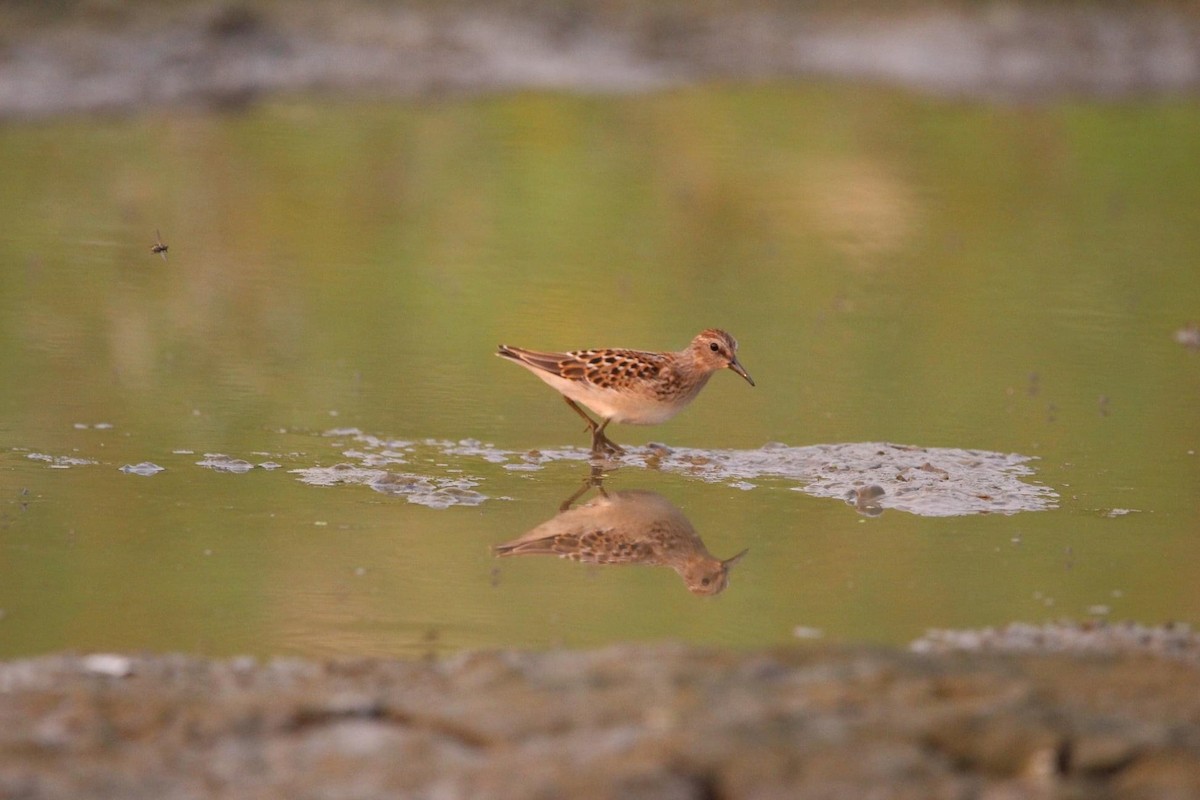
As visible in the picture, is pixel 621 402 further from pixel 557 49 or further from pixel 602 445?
pixel 557 49

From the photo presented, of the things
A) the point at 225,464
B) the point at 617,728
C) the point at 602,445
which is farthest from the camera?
the point at 602,445

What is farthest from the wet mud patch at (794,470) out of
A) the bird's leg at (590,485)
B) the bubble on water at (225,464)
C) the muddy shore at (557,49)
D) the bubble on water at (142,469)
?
the muddy shore at (557,49)

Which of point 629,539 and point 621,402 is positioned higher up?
point 621,402

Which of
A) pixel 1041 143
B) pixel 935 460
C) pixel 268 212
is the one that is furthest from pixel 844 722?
→ pixel 1041 143

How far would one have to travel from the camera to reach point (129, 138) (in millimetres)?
16906

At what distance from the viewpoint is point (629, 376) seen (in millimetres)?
8773

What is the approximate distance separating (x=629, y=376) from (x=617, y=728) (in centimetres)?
386

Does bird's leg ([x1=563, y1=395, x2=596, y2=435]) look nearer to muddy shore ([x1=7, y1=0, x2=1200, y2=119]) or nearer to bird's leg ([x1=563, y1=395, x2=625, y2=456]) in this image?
bird's leg ([x1=563, y1=395, x2=625, y2=456])

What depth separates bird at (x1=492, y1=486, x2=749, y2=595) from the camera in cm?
721

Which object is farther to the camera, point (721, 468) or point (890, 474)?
point (721, 468)

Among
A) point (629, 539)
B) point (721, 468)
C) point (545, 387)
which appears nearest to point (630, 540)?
point (629, 539)

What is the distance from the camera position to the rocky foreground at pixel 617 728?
188 inches

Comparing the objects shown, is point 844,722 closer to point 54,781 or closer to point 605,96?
point 54,781

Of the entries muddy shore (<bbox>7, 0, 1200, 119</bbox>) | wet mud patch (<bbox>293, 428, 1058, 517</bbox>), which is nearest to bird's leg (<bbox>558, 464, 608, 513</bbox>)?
wet mud patch (<bbox>293, 428, 1058, 517</bbox>)
